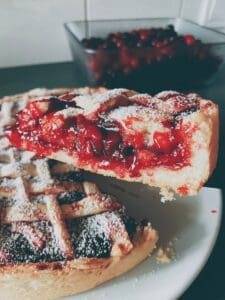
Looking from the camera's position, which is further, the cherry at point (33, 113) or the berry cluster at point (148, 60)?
the berry cluster at point (148, 60)

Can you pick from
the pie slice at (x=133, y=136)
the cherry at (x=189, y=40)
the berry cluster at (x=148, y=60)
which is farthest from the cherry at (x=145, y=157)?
the cherry at (x=189, y=40)

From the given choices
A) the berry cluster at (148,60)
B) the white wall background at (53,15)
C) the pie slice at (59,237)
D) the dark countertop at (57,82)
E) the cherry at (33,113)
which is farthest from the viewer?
the white wall background at (53,15)

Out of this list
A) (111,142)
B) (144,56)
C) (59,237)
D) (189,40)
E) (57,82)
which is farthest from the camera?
(57,82)

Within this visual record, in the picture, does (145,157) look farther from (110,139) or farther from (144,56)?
(144,56)

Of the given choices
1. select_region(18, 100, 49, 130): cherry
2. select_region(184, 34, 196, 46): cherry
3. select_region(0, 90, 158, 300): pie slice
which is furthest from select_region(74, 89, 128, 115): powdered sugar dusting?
select_region(184, 34, 196, 46): cherry

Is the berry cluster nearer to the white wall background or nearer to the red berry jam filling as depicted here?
the white wall background

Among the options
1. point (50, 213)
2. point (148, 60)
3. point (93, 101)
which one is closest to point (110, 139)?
point (93, 101)

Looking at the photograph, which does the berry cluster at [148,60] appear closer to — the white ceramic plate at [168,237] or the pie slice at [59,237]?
the white ceramic plate at [168,237]
